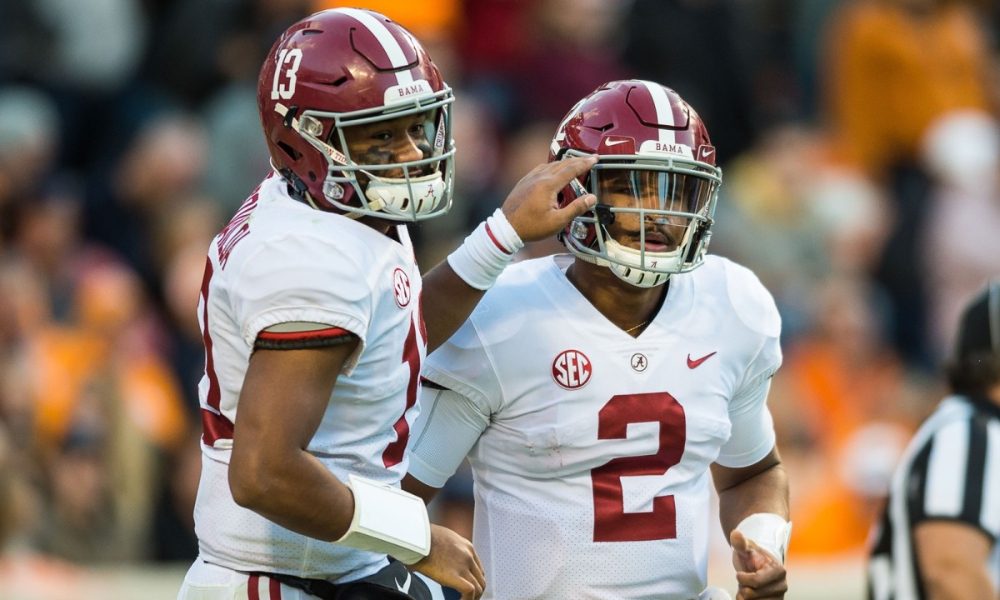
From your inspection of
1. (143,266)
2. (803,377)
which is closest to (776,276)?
(803,377)

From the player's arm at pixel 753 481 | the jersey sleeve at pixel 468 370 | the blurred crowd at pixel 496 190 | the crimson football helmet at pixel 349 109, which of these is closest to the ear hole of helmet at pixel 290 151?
the crimson football helmet at pixel 349 109

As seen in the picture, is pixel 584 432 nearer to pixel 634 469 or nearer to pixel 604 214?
pixel 634 469

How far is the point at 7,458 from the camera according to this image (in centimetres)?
611

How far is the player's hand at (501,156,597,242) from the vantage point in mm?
3861

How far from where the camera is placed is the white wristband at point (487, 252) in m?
3.88

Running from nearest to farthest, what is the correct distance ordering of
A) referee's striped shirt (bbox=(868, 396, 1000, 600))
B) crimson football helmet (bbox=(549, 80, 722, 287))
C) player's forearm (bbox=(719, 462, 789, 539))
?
crimson football helmet (bbox=(549, 80, 722, 287)) → player's forearm (bbox=(719, 462, 789, 539)) → referee's striped shirt (bbox=(868, 396, 1000, 600))

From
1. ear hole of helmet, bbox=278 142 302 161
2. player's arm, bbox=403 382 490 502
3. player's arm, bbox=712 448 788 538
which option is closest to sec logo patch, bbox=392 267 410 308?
ear hole of helmet, bbox=278 142 302 161

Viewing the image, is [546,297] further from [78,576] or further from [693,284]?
[78,576]

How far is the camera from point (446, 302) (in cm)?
395

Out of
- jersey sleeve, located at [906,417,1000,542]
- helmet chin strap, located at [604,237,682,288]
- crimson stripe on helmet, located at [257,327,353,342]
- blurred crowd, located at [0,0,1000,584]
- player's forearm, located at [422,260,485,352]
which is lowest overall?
blurred crowd, located at [0,0,1000,584]

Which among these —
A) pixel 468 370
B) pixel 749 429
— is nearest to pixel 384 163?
pixel 468 370

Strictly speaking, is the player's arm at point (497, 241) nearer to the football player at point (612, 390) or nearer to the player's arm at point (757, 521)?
the football player at point (612, 390)

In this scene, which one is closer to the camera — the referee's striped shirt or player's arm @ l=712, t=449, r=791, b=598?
player's arm @ l=712, t=449, r=791, b=598

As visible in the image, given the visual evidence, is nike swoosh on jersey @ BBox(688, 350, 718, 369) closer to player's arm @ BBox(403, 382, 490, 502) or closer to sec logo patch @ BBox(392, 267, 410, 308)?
player's arm @ BBox(403, 382, 490, 502)
